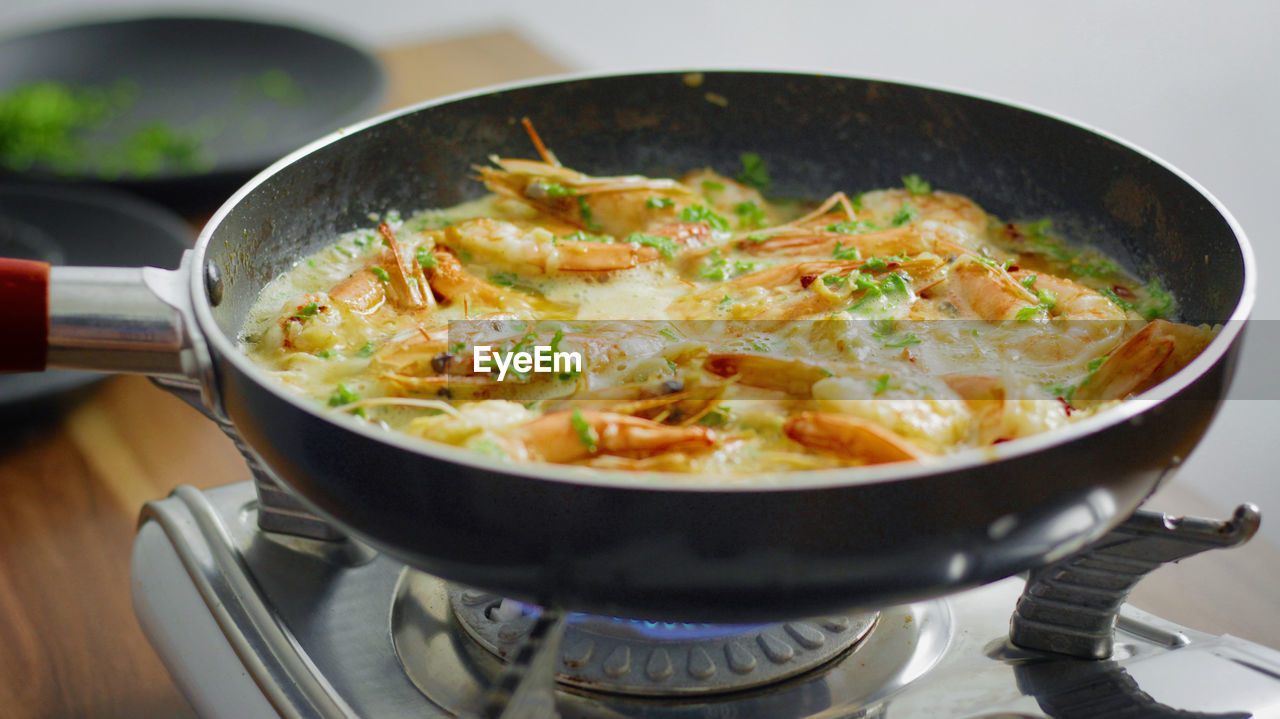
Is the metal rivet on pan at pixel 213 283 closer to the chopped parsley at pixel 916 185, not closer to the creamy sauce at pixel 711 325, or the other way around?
the creamy sauce at pixel 711 325

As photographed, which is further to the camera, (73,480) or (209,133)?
(209,133)

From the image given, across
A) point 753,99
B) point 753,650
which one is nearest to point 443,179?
point 753,99

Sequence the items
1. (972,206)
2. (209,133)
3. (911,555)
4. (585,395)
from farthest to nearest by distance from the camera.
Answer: (209,133)
(972,206)
(585,395)
(911,555)

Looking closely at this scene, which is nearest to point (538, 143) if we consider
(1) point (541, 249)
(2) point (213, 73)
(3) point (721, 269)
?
(1) point (541, 249)

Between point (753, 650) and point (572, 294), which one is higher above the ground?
point (572, 294)

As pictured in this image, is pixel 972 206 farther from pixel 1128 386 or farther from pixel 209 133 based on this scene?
pixel 209 133

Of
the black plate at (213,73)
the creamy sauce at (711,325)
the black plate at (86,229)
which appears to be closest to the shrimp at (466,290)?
the creamy sauce at (711,325)

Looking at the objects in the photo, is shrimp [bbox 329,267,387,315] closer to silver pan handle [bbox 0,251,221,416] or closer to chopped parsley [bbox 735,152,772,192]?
silver pan handle [bbox 0,251,221,416]
